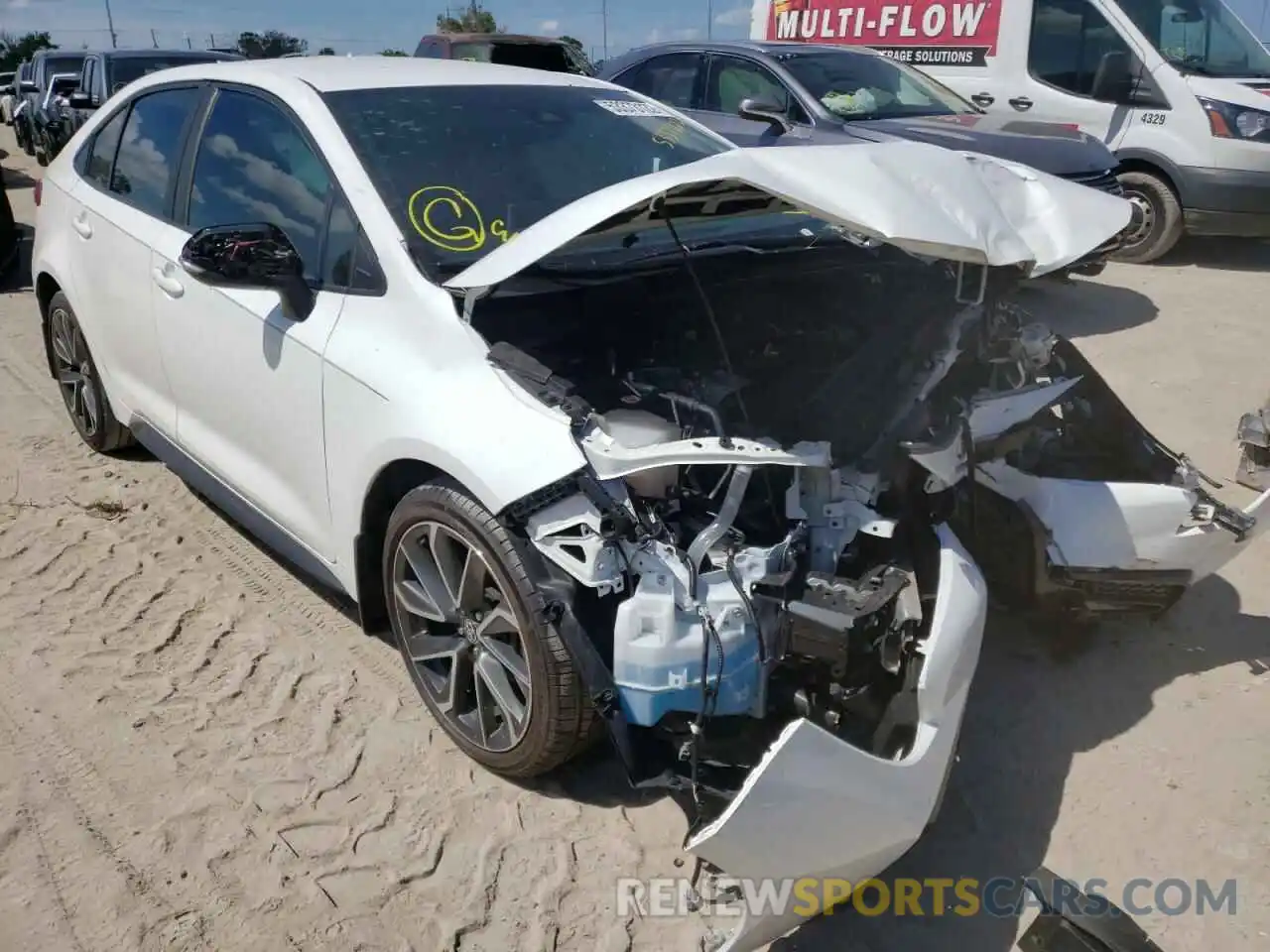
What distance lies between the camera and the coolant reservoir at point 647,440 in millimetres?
2418

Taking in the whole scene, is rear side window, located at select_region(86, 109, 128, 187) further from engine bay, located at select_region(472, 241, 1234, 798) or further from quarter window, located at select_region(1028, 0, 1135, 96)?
quarter window, located at select_region(1028, 0, 1135, 96)

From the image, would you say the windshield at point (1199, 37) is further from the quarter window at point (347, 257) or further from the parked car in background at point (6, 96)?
the parked car in background at point (6, 96)

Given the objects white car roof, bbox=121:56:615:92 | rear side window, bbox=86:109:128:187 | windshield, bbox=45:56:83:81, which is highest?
white car roof, bbox=121:56:615:92

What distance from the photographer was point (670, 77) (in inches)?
331

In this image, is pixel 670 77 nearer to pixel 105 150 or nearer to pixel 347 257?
pixel 105 150

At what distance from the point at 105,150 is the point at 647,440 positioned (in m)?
3.19

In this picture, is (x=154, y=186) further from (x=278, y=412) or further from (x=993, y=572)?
(x=993, y=572)

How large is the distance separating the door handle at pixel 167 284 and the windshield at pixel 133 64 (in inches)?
355

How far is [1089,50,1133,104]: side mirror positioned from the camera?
8.42 metres

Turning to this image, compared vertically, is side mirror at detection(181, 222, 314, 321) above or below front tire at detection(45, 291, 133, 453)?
above

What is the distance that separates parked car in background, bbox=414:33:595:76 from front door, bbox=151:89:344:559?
875 centimetres

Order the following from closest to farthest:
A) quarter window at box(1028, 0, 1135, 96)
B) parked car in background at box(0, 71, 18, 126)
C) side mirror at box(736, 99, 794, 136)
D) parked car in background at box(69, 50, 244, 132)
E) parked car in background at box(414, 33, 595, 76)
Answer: side mirror at box(736, 99, 794, 136) → quarter window at box(1028, 0, 1135, 96) → parked car in background at box(69, 50, 244, 132) → parked car in background at box(414, 33, 595, 76) → parked car in background at box(0, 71, 18, 126)

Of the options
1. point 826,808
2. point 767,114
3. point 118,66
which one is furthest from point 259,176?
point 118,66

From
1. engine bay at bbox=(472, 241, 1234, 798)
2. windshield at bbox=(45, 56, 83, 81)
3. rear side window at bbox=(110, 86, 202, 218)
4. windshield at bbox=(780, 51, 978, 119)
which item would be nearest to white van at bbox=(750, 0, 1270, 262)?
windshield at bbox=(780, 51, 978, 119)
